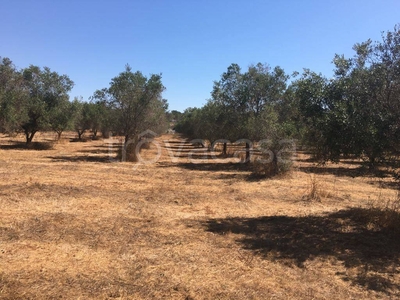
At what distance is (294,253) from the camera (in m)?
6.11

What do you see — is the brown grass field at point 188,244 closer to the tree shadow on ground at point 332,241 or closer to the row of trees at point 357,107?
the tree shadow on ground at point 332,241

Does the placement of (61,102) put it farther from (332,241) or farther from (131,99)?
(332,241)

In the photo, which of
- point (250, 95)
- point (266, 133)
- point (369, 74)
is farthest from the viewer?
point (250, 95)

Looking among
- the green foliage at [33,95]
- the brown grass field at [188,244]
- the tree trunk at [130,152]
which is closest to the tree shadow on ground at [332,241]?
the brown grass field at [188,244]

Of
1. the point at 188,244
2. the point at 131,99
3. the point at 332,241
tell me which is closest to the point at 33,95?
the point at 131,99

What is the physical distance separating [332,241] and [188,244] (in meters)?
3.33

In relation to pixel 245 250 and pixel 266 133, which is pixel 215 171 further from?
pixel 245 250

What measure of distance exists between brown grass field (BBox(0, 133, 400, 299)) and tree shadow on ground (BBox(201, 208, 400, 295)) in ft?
0.08

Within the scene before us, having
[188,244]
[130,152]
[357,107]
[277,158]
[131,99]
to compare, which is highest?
[131,99]

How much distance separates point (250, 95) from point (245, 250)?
16378 millimetres

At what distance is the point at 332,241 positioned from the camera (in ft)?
22.4

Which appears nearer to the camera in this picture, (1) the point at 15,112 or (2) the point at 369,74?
(2) the point at 369,74

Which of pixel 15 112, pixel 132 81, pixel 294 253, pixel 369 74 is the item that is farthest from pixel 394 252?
pixel 15 112

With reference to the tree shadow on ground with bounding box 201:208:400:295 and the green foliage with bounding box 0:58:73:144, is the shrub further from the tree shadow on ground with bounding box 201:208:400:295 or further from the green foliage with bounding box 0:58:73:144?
the green foliage with bounding box 0:58:73:144
